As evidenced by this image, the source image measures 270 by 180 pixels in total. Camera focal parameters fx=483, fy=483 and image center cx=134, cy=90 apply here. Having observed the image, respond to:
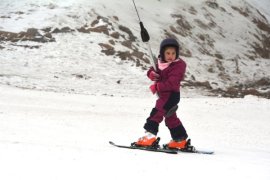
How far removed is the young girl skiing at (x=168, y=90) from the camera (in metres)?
6.56

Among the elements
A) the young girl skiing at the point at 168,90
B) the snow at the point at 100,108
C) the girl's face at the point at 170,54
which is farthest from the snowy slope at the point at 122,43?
the girl's face at the point at 170,54

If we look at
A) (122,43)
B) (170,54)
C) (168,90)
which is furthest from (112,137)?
(122,43)

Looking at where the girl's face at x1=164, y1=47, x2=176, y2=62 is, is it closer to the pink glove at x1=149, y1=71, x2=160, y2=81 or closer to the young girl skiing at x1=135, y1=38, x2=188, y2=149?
the young girl skiing at x1=135, y1=38, x2=188, y2=149

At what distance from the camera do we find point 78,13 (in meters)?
25.6

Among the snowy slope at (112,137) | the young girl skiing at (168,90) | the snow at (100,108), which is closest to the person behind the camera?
the snowy slope at (112,137)

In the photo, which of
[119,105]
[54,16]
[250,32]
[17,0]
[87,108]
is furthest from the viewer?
A: [250,32]

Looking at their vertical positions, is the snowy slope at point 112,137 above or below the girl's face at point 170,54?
below

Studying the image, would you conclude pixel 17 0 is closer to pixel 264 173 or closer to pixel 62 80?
pixel 62 80

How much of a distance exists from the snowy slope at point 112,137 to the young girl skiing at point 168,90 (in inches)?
21.8

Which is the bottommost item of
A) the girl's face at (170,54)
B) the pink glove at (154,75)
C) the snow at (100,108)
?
the snow at (100,108)

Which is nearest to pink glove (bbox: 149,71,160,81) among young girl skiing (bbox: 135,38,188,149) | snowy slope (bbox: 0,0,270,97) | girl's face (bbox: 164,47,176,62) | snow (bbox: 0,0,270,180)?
young girl skiing (bbox: 135,38,188,149)

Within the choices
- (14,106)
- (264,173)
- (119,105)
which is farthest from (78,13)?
(264,173)

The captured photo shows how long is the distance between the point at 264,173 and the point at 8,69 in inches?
646

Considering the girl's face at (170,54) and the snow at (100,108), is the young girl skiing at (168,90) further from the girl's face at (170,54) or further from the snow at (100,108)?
the snow at (100,108)
